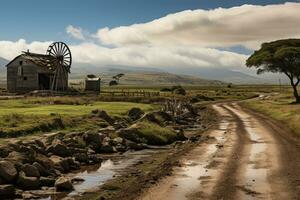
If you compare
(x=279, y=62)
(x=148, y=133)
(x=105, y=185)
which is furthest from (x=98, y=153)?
(x=279, y=62)

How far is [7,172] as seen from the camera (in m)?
21.5

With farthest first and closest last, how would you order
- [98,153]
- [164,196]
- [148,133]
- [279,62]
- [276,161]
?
1. [279,62]
2. [148,133]
3. [98,153]
4. [276,161]
5. [164,196]

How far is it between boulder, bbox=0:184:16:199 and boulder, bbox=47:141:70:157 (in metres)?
8.79

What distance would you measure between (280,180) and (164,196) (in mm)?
6561

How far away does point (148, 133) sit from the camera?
40.2 metres

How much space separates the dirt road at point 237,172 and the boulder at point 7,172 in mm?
6264

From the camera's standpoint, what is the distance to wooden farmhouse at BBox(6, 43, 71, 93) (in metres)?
96.7

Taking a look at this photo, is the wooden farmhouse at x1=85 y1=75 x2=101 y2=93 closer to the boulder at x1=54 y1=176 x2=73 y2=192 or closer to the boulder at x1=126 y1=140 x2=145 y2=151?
the boulder at x1=126 y1=140 x2=145 y2=151

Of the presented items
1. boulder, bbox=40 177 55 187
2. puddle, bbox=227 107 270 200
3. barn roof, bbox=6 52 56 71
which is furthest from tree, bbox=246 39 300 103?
boulder, bbox=40 177 55 187

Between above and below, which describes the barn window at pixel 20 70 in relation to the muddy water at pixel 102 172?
above

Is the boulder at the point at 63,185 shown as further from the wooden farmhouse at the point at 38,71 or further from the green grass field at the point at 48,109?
the wooden farmhouse at the point at 38,71

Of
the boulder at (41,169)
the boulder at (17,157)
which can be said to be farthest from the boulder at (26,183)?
the boulder at (17,157)

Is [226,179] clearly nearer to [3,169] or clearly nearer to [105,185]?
[105,185]

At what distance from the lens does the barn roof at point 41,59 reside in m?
97.6
